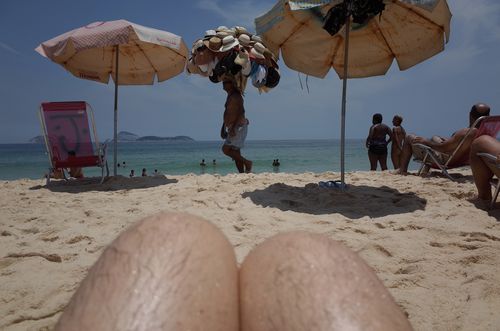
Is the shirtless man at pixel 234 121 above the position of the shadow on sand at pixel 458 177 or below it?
above

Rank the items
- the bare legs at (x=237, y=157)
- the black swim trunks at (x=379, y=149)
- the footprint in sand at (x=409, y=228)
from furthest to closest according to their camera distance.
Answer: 1. the black swim trunks at (x=379, y=149)
2. the bare legs at (x=237, y=157)
3. the footprint in sand at (x=409, y=228)

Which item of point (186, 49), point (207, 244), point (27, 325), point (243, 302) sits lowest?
point (27, 325)

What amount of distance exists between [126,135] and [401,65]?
6423 inches

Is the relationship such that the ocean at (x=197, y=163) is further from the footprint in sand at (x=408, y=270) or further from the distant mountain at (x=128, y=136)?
the distant mountain at (x=128, y=136)

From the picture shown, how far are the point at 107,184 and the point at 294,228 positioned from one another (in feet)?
12.3

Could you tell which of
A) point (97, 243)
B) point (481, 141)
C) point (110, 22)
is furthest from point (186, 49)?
point (481, 141)

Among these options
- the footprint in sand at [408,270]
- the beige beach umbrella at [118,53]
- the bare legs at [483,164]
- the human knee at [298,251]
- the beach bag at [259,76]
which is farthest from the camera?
the beach bag at [259,76]

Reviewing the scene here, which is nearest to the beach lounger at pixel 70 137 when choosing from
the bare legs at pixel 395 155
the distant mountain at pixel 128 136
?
the bare legs at pixel 395 155

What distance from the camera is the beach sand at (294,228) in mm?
1700

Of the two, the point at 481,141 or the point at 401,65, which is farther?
the point at 401,65

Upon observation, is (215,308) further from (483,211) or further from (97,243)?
(483,211)

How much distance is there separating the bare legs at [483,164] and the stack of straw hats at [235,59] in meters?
3.41

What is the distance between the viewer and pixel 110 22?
5234 mm

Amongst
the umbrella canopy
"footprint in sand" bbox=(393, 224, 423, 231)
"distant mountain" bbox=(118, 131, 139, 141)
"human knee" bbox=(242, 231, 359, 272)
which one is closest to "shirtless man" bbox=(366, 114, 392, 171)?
the umbrella canopy
